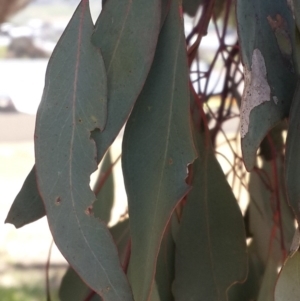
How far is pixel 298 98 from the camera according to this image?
0.42 meters

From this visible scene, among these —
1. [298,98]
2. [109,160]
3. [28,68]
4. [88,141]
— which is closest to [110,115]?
[88,141]

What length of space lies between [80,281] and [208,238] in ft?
0.70

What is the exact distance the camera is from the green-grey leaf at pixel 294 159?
43cm

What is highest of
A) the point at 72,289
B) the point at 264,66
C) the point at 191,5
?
the point at 191,5

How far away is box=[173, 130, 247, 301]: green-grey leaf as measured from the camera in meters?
0.60

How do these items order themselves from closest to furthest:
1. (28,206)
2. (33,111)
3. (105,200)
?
(28,206), (105,200), (33,111)

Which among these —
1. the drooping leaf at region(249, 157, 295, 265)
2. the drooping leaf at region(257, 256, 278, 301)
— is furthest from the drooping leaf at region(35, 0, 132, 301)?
the drooping leaf at region(249, 157, 295, 265)

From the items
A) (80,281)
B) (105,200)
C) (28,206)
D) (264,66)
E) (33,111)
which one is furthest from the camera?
(33,111)

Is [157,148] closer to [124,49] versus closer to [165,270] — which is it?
[124,49]

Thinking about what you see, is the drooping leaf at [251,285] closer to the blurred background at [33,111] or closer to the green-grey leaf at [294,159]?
the blurred background at [33,111]

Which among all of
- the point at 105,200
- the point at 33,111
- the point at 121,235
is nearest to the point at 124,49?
the point at 121,235

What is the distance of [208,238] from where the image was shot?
620 millimetres

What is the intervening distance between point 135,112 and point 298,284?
8.0 inches

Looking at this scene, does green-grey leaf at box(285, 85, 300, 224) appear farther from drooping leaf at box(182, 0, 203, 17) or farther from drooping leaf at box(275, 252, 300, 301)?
drooping leaf at box(182, 0, 203, 17)
